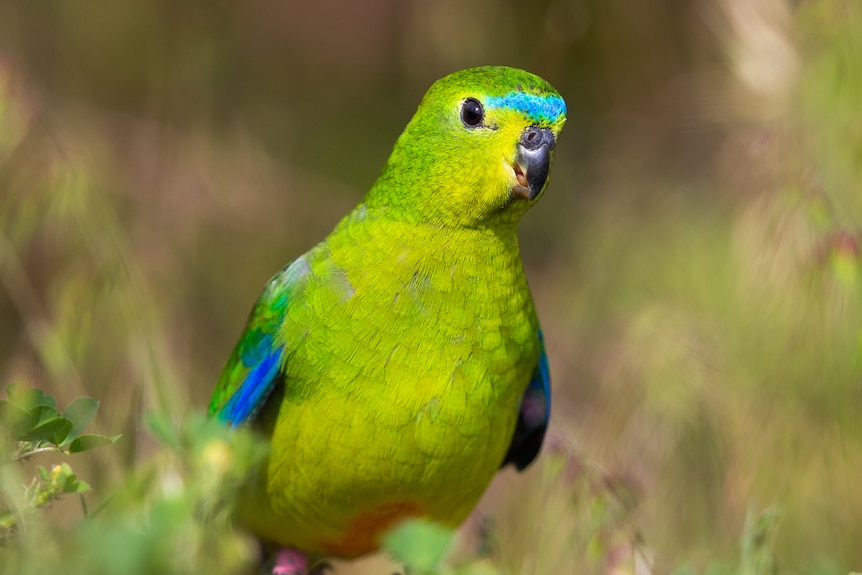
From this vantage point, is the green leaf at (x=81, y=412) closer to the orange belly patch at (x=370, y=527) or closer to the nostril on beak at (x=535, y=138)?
the orange belly patch at (x=370, y=527)

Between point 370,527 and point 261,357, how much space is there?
19.2 inches

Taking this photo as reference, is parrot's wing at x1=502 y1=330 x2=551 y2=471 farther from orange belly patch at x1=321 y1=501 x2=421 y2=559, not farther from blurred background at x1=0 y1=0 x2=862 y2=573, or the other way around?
orange belly patch at x1=321 y1=501 x2=421 y2=559

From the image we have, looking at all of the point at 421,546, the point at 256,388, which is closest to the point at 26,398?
the point at 421,546

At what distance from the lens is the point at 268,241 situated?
14.8 feet

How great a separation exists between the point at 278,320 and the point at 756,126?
1.89 metres

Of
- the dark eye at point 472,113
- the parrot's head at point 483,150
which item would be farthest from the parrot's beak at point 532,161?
the dark eye at point 472,113

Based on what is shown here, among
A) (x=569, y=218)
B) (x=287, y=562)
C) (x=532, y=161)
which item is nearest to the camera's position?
(x=532, y=161)

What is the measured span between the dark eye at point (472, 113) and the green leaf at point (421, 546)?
1228mm

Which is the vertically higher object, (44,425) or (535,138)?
(535,138)

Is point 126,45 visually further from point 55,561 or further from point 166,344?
point 55,561

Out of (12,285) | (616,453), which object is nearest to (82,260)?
(12,285)

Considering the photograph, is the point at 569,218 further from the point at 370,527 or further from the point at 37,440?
the point at 37,440

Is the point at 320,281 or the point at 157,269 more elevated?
the point at 320,281

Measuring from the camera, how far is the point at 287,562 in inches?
109
